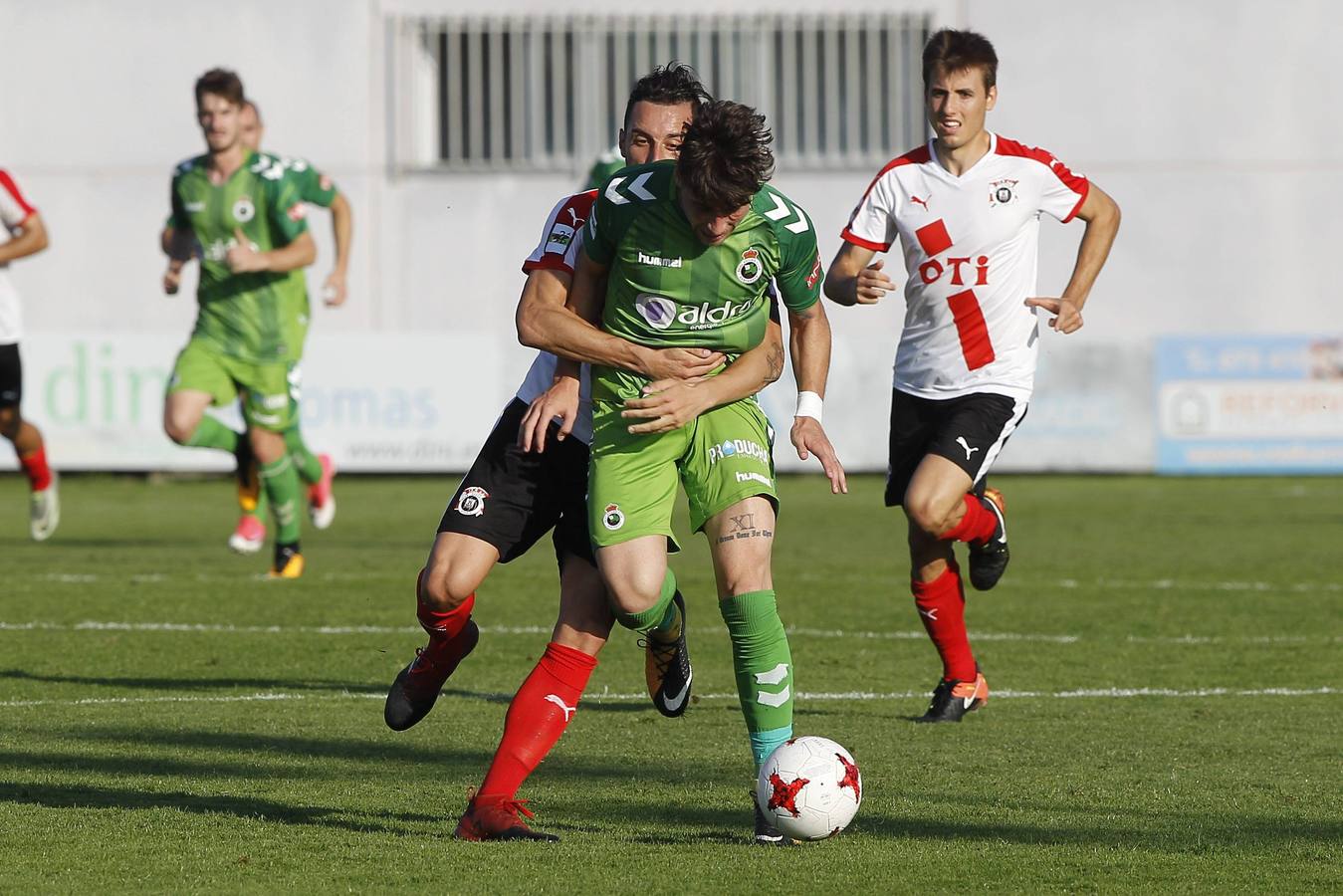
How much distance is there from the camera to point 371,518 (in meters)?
15.7

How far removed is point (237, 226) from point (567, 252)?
6.13 metres

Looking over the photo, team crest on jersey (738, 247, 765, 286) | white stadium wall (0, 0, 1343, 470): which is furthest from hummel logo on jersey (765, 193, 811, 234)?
white stadium wall (0, 0, 1343, 470)

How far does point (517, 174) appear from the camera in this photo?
77.7 feet

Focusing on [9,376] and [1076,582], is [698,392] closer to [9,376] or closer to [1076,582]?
[1076,582]

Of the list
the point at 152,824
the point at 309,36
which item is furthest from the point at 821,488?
the point at 152,824

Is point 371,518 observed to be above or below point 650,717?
below

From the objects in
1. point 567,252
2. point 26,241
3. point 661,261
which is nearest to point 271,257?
point 26,241

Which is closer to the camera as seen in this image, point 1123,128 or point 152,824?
point 152,824

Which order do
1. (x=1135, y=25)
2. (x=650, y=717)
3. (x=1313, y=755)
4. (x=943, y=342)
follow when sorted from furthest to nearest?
(x=1135, y=25) < (x=943, y=342) < (x=650, y=717) < (x=1313, y=755)

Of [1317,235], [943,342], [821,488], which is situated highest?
[943,342]

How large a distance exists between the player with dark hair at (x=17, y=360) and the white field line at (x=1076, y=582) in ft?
4.54

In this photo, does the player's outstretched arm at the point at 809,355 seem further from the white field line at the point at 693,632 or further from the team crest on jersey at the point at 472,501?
the white field line at the point at 693,632

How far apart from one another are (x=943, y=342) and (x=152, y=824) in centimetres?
348

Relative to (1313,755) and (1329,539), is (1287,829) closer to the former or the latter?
(1313,755)
